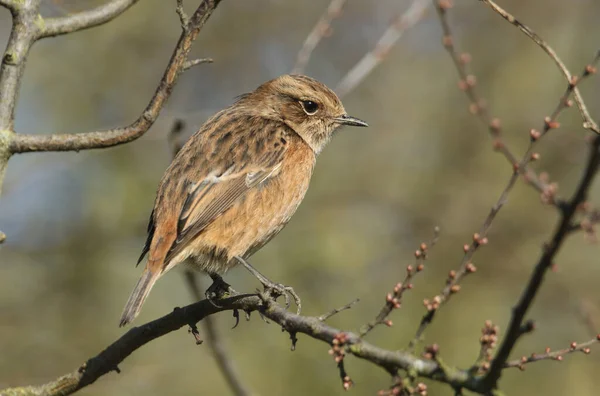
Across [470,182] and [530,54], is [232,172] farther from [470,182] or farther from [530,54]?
[530,54]

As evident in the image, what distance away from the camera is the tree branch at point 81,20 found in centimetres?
423

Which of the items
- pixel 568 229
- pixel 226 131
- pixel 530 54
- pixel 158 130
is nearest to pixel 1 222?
pixel 158 130

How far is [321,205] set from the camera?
9477mm

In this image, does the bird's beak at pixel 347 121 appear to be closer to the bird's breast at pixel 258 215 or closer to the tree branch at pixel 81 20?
the bird's breast at pixel 258 215

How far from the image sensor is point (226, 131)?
6.05 meters

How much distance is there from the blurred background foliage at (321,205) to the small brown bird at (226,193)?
1.80 metres

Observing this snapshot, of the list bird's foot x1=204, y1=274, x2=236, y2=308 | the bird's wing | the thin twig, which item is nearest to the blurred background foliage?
the bird's wing

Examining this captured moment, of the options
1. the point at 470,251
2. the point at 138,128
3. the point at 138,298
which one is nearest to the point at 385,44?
the point at 138,298

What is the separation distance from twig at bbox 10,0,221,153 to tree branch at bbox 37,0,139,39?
0.57m

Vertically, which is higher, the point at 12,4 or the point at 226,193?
the point at 226,193

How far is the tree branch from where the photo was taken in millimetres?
4227

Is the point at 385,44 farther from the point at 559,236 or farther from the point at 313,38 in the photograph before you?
the point at 559,236

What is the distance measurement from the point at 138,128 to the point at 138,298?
135 cm

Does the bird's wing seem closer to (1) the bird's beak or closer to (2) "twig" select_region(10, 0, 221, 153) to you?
(1) the bird's beak
